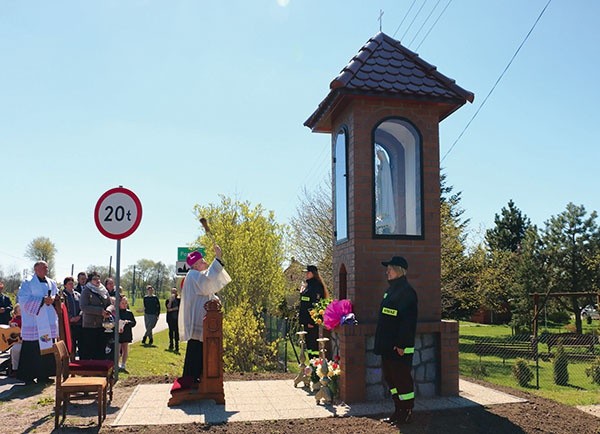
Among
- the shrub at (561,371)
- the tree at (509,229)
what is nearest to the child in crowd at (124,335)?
the shrub at (561,371)

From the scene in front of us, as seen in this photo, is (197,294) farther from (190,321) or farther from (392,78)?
(392,78)

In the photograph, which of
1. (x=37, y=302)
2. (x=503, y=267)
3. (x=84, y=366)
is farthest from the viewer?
(x=503, y=267)

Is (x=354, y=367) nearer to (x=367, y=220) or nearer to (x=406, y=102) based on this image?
A: (x=367, y=220)

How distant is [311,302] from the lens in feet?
31.8

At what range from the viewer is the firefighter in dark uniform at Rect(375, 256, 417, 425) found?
6.36m

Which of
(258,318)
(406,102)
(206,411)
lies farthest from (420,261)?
(258,318)

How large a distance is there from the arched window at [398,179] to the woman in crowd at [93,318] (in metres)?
5.12

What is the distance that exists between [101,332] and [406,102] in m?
6.60

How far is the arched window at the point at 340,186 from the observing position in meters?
8.38

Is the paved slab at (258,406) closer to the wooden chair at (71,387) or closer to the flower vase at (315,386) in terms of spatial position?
the flower vase at (315,386)

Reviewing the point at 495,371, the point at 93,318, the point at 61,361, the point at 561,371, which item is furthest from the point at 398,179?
the point at 495,371

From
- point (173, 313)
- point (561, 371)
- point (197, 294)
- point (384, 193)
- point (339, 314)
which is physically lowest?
point (561, 371)

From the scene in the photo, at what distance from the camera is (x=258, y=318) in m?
14.1

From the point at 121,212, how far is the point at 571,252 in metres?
34.6
